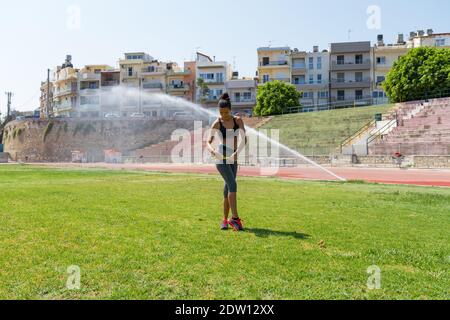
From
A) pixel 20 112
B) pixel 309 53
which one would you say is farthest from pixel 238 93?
pixel 20 112

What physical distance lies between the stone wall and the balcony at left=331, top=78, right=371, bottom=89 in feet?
102

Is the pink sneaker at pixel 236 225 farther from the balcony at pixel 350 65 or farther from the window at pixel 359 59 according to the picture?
the window at pixel 359 59

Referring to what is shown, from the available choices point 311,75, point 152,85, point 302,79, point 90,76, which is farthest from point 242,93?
point 90,76

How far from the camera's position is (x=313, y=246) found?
6.27m

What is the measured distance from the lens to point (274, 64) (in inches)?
3492

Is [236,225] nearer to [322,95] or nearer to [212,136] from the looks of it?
[212,136]

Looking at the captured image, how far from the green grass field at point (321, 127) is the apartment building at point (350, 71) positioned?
26.5m

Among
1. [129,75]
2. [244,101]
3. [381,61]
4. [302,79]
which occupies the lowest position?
[244,101]

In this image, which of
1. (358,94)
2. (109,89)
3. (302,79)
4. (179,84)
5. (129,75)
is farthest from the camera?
(109,89)

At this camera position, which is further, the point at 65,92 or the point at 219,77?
the point at 65,92

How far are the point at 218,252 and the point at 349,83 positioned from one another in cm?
8235

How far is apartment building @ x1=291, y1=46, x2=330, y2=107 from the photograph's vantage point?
85312 mm
